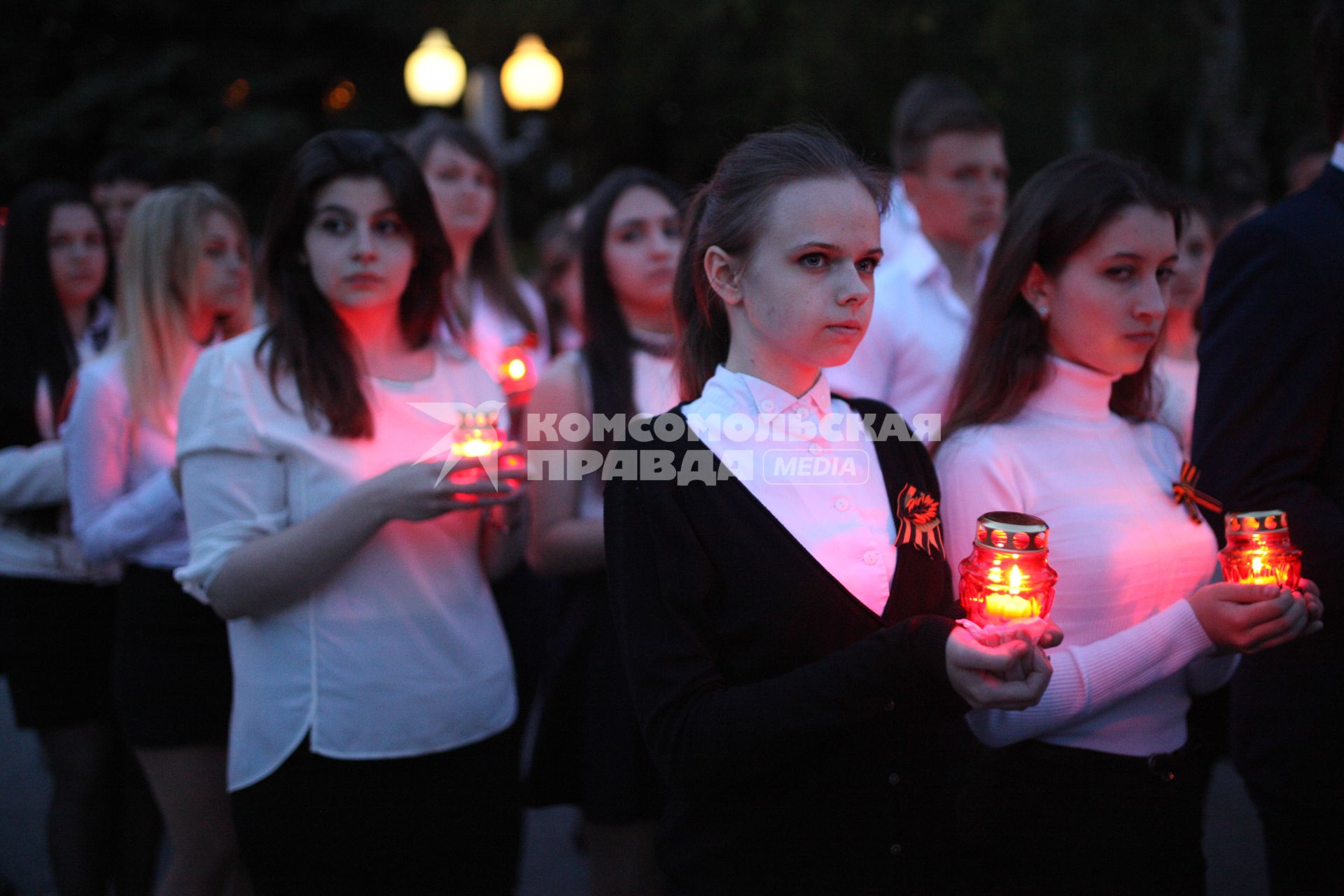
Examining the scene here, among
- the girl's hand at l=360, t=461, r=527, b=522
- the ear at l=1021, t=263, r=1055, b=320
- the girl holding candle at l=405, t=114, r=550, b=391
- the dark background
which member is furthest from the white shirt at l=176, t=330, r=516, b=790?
the girl holding candle at l=405, t=114, r=550, b=391

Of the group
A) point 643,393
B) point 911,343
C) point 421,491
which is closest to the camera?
point 421,491

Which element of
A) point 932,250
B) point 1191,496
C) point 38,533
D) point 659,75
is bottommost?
point 38,533

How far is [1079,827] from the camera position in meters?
2.30

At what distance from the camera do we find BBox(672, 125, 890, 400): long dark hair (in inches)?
82.5

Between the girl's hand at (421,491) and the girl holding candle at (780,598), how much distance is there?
2.08ft

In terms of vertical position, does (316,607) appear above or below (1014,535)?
below

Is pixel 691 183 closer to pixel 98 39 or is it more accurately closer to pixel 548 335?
pixel 548 335

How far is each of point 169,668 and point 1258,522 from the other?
286 centimetres

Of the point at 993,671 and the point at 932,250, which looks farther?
the point at 932,250

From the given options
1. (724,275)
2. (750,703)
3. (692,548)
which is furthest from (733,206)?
(750,703)

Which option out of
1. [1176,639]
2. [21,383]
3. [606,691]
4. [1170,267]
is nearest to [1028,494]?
[1176,639]

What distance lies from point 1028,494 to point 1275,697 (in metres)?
0.88

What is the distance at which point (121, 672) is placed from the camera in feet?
10.6

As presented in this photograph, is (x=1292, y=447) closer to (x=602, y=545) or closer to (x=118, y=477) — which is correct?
(x=602, y=545)
